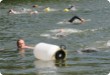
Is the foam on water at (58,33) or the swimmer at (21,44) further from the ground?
the foam on water at (58,33)

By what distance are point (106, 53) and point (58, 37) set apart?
6.90 metres

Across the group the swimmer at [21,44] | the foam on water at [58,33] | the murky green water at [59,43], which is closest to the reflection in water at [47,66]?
the murky green water at [59,43]

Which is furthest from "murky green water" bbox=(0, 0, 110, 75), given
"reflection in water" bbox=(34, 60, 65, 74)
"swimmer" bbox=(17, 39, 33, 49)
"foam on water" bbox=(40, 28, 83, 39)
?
"swimmer" bbox=(17, 39, 33, 49)

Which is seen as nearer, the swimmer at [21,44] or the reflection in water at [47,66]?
the reflection in water at [47,66]

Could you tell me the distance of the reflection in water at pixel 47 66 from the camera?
16684 mm

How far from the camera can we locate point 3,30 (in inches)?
1267

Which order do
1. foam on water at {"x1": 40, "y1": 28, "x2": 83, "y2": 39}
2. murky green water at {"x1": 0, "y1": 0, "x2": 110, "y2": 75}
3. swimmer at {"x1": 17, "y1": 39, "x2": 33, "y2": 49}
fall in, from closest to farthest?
murky green water at {"x1": 0, "y1": 0, "x2": 110, "y2": 75} → swimmer at {"x1": 17, "y1": 39, "x2": 33, "y2": 49} → foam on water at {"x1": 40, "y1": 28, "x2": 83, "y2": 39}

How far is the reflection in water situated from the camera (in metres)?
16.7

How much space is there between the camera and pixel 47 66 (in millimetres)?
17844

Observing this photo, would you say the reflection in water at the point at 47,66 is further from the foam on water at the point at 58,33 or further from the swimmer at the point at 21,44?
the foam on water at the point at 58,33

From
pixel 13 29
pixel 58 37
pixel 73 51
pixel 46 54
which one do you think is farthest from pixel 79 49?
pixel 13 29

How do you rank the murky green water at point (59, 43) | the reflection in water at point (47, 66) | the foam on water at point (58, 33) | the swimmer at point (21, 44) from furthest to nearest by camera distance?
1. the foam on water at point (58, 33)
2. the swimmer at point (21, 44)
3. the murky green water at point (59, 43)
4. the reflection in water at point (47, 66)

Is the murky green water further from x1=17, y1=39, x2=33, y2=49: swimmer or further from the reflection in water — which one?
x1=17, y1=39, x2=33, y2=49: swimmer

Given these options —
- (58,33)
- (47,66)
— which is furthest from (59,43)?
(47,66)
